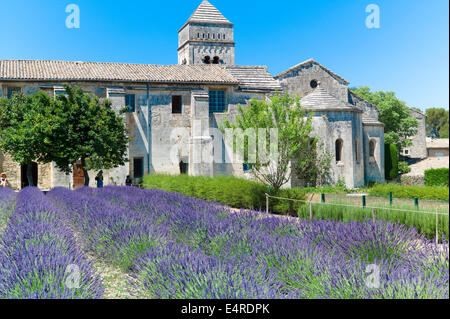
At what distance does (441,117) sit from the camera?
216 ft

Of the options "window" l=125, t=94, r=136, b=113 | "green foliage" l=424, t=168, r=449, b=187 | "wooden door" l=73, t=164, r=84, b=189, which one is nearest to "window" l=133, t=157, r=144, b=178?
"window" l=125, t=94, r=136, b=113

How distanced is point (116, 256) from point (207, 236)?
1.34 m

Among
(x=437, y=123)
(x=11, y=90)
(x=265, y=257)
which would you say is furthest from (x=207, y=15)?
(x=437, y=123)

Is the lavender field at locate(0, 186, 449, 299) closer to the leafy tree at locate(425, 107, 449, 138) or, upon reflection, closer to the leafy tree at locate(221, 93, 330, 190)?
the leafy tree at locate(221, 93, 330, 190)

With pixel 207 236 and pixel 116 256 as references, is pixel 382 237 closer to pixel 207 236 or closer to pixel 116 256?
pixel 207 236

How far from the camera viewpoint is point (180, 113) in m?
26.2

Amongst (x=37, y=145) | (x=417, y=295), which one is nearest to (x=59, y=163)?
(x=37, y=145)

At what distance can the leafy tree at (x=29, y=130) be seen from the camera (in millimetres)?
19000

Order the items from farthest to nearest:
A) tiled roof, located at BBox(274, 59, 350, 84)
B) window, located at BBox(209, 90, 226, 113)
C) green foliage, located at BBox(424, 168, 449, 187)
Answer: tiled roof, located at BBox(274, 59, 350, 84)
window, located at BBox(209, 90, 226, 113)
green foliage, located at BBox(424, 168, 449, 187)

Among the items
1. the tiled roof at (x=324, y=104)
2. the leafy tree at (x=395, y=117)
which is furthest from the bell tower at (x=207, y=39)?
the tiled roof at (x=324, y=104)

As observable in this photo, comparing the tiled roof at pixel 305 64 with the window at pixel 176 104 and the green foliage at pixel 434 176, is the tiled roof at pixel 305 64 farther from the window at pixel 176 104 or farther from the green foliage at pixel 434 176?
the green foliage at pixel 434 176

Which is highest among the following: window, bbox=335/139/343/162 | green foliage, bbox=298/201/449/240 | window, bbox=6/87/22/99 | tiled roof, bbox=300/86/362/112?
window, bbox=6/87/22/99

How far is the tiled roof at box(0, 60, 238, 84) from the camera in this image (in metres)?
23.9

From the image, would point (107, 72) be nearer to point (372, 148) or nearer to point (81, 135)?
point (81, 135)
